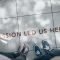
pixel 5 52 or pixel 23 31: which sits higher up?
pixel 23 31

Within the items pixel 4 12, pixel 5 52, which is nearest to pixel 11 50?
pixel 5 52

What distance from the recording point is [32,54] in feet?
18.7

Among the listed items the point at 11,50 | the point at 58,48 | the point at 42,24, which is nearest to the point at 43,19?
the point at 42,24

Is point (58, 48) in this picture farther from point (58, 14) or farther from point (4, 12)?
point (4, 12)

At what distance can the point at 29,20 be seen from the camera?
5906 mm

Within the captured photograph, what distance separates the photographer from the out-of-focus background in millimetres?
5758

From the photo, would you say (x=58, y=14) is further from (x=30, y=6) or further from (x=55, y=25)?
(x=30, y=6)

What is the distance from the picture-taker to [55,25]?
18.9 ft

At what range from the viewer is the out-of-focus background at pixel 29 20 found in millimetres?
5758

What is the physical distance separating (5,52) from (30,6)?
1657mm

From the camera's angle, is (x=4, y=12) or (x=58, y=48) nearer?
(x=58, y=48)

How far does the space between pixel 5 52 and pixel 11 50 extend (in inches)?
7.8

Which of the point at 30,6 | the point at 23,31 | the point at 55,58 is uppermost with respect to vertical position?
the point at 30,6

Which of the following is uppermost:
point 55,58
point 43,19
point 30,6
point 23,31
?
point 30,6
